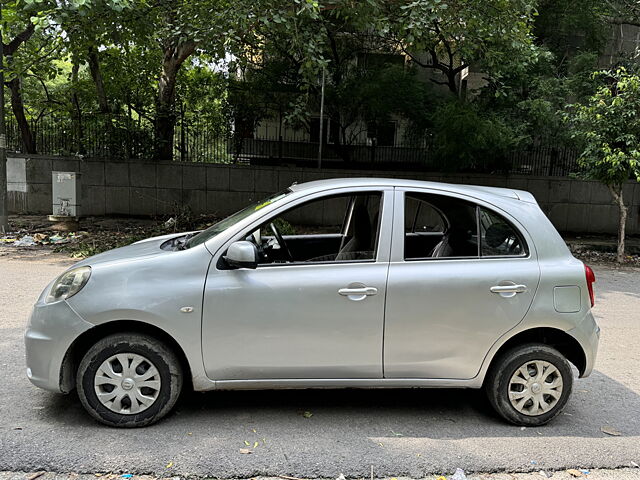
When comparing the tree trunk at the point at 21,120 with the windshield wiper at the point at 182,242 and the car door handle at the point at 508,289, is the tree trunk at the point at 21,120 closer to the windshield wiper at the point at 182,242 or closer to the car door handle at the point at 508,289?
the windshield wiper at the point at 182,242

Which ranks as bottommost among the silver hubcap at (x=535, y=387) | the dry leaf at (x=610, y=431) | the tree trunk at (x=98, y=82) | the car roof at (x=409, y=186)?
the dry leaf at (x=610, y=431)

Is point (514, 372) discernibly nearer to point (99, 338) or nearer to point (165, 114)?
point (99, 338)

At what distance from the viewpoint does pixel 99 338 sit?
355cm

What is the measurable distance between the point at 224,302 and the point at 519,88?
12.2 m

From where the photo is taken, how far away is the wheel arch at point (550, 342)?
150 inches

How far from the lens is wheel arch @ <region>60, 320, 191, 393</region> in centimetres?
350

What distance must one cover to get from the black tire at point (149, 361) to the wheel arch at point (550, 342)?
2.28 metres

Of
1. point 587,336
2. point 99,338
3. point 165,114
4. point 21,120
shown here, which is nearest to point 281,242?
point 99,338

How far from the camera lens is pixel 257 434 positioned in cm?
355

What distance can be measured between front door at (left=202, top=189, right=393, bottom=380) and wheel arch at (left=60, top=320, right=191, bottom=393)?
0.24 meters

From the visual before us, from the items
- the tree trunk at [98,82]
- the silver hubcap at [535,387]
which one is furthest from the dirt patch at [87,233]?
the silver hubcap at [535,387]

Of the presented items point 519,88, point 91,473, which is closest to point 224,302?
point 91,473

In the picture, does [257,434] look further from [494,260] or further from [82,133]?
[82,133]

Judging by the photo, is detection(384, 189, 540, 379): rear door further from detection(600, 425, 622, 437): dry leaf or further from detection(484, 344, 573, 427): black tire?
detection(600, 425, 622, 437): dry leaf
